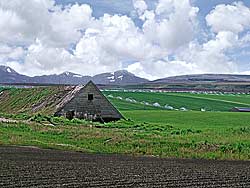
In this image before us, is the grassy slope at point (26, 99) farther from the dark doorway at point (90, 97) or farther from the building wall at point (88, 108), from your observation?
the dark doorway at point (90, 97)

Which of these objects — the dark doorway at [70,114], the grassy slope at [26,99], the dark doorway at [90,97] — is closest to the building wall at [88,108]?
the dark doorway at [70,114]

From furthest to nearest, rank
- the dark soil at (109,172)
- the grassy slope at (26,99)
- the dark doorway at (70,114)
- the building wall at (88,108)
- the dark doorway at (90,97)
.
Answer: the grassy slope at (26,99) < the dark doorway at (90,97) < the building wall at (88,108) < the dark doorway at (70,114) < the dark soil at (109,172)

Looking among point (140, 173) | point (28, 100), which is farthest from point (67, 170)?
point (28, 100)

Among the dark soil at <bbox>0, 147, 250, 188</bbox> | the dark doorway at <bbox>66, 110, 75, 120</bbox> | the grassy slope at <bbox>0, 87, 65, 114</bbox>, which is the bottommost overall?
the dark soil at <bbox>0, 147, 250, 188</bbox>

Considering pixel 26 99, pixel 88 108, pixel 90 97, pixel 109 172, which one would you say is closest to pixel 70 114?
pixel 88 108

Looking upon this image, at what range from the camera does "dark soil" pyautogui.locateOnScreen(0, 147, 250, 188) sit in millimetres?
16812

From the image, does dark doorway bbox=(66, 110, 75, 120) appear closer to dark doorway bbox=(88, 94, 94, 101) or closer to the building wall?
the building wall

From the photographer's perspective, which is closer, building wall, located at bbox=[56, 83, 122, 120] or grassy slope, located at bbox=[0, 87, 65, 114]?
building wall, located at bbox=[56, 83, 122, 120]

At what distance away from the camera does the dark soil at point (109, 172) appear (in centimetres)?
1681

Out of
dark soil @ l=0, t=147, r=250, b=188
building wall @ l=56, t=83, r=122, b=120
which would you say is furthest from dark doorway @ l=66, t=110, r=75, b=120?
dark soil @ l=0, t=147, r=250, b=188

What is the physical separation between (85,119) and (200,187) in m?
43.3

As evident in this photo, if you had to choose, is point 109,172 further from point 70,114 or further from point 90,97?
point 90,97

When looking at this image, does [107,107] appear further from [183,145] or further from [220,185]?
[220,185]

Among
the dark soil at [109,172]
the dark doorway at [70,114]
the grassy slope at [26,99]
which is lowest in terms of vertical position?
the dark soil at [109,172]
